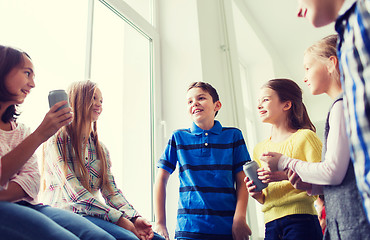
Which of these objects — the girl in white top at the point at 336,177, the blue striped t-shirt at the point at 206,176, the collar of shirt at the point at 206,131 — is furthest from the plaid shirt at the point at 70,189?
the girl in white top at the point at 336,177

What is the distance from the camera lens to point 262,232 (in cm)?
343

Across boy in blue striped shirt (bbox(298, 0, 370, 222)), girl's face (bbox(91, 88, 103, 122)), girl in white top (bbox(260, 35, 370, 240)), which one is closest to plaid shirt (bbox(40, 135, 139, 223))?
girl's face (bbox(91, 88, 103, 122))

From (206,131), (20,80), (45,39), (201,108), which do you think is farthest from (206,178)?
Result: (45,39)

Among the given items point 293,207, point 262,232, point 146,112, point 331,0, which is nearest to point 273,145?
point 293,207


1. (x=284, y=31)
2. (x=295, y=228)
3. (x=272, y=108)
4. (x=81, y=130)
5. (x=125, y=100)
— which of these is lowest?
(x=295, y=228)

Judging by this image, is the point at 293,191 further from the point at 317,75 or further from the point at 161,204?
the point at 161,204

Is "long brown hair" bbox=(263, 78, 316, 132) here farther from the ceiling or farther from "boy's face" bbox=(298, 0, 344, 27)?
the ceiling

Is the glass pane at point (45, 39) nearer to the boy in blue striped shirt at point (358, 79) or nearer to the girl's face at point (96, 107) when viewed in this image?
the girl's face at point (96, 107)

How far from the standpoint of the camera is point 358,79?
513 millimetres

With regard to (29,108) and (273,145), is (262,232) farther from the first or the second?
(29,108)

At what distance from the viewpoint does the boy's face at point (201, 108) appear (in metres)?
1.44

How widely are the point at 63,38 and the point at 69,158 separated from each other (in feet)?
2.43

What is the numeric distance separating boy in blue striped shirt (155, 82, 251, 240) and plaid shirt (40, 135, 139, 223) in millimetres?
236

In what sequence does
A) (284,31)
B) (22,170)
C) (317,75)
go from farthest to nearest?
(284,31) < (317,75) < (22,170)
